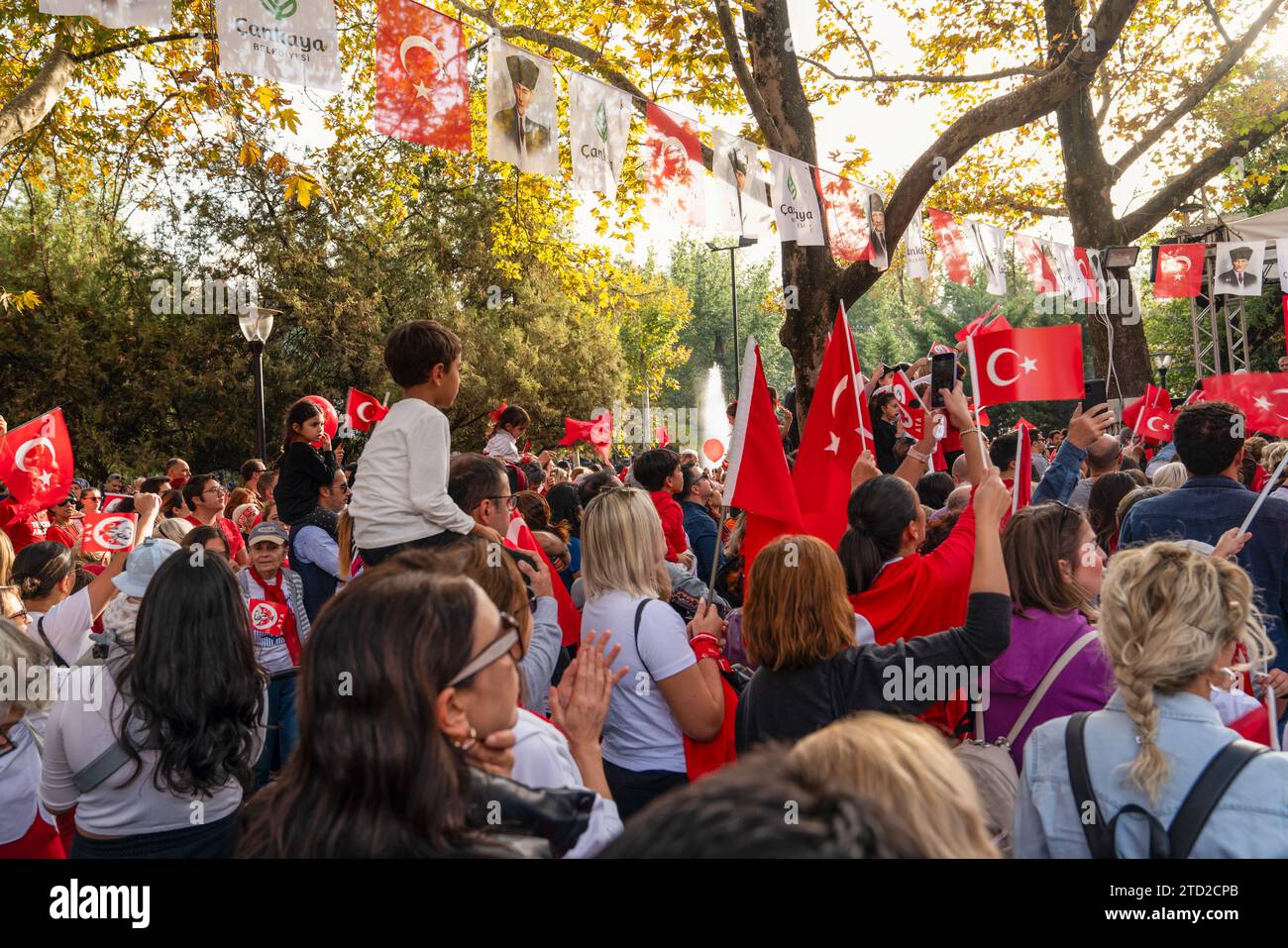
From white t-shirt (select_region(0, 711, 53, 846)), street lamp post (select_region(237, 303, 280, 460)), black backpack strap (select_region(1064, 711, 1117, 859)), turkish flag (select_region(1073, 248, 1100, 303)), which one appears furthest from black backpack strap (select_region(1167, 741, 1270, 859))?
turkish flag (select_region(1073, 248, 1100, 303))

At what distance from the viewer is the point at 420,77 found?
267 inches

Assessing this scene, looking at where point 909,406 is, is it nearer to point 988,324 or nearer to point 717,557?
point 988,324

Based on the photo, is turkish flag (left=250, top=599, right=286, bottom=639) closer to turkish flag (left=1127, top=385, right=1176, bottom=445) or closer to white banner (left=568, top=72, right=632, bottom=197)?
white banner (left=568, top=72, right=632, bottom=197)

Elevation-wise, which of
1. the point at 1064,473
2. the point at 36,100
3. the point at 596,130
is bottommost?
the point at 1064,473

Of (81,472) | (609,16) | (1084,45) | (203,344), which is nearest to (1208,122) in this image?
(1084,45)

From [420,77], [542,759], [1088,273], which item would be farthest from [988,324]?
[1088,273]

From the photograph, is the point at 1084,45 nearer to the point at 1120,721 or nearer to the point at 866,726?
the point at 1120,721

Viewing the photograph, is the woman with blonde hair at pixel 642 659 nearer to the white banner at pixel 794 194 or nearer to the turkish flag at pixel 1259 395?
the white banner at pixel 794 194

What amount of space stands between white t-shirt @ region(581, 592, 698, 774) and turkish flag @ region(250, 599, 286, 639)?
273cm

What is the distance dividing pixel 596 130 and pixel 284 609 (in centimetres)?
432

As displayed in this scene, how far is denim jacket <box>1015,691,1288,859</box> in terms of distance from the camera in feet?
6.31

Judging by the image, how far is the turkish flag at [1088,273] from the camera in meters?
13.6
